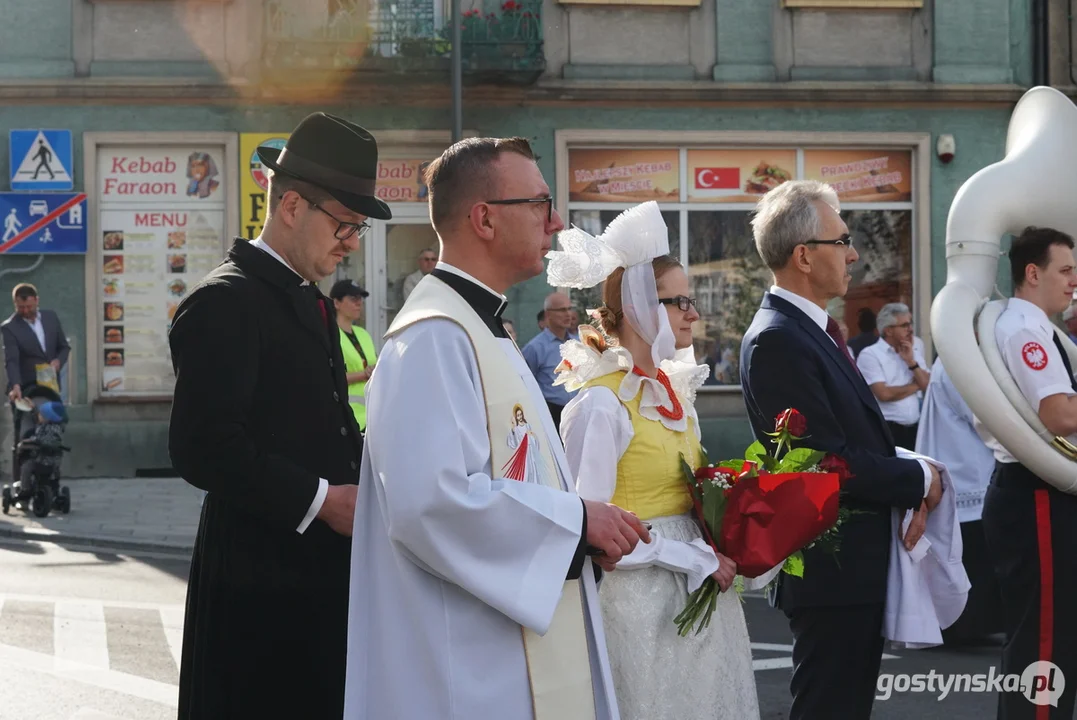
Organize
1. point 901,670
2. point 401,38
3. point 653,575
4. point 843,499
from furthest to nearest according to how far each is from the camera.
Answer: point 401,38 < point 901,670 < point 843,499 < point 653,575

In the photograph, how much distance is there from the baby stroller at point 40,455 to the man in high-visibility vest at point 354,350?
381cm

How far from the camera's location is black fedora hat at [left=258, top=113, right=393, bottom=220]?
3859 millimetres

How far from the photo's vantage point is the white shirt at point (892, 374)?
11.5 metres

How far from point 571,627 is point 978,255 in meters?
3.14

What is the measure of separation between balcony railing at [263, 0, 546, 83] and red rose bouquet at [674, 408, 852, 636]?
13343mm

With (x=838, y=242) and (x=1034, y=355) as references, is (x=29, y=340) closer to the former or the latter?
(x=838, y=242)

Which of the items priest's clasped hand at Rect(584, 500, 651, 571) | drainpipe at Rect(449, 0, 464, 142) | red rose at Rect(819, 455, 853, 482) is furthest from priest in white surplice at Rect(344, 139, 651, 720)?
drainpipe at Rect(449, 0, 464, 142)

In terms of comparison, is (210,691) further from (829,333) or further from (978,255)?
(978,255)

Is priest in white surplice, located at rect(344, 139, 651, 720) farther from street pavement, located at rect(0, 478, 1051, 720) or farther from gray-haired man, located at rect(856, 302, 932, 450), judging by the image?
gray-haired man, located at rect(856, 302, 932, 450)

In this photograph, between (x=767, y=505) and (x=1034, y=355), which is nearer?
(x=767, y=505)

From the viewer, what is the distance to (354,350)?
10031 millimetres

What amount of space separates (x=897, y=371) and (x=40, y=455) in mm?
7491

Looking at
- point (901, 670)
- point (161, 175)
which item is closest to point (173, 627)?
point (901, 670)

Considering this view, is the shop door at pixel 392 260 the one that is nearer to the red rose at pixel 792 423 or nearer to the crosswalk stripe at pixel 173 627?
the crosswalk stripe at pixel 173 627
